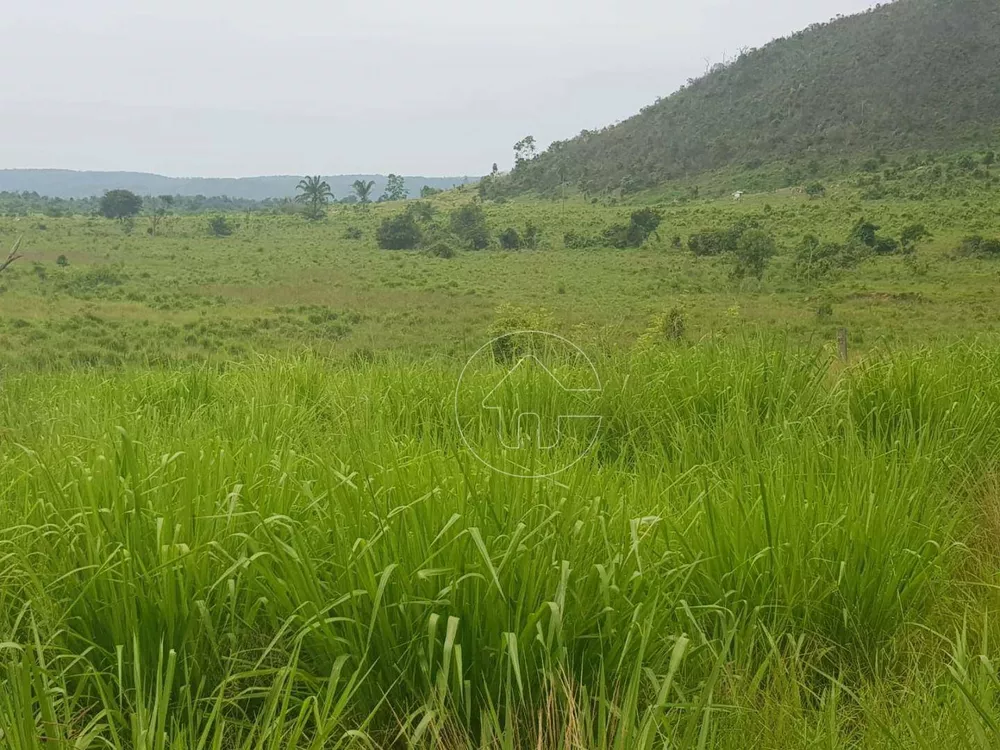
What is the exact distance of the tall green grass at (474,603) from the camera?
1448mm

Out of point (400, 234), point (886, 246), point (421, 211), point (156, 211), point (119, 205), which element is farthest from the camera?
point (156, 211)

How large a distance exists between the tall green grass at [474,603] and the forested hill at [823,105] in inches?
2591

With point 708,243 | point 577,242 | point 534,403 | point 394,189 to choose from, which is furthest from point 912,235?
point 394,189

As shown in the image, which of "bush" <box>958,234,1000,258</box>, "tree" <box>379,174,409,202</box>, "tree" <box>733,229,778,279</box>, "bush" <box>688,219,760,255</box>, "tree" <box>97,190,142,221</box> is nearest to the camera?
"bush" <box>958,234,1000,258</box>

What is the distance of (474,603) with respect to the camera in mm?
1623

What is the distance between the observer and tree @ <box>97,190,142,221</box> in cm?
6262

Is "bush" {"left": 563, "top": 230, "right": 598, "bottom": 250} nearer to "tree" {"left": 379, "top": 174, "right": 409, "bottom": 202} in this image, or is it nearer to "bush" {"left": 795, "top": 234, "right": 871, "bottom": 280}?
"bush" {"left": 795, "top": 234, "right": 871, "bottom": 280}

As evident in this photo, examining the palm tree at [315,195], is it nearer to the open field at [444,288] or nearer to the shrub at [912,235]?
the open field at [444,288]

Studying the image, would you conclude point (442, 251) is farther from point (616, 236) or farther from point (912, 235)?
point (912, 235)

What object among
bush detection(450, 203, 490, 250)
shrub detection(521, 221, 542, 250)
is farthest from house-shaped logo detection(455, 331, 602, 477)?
bush detection(450, 203, 490, 250)

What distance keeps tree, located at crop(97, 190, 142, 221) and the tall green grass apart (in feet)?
220

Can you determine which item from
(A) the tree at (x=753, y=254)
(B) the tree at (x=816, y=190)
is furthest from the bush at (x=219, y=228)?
(B) the tree at (x=816, y=190)

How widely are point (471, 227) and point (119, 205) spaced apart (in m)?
29.2

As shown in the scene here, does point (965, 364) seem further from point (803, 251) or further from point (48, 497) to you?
point (803, 251)
